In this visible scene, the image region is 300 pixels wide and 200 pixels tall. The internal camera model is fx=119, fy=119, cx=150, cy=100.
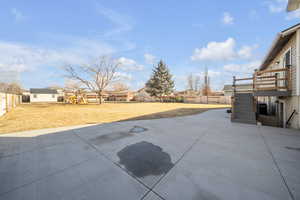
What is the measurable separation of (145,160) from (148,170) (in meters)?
0.37

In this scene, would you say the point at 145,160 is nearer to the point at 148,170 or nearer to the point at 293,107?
the point at 148,170

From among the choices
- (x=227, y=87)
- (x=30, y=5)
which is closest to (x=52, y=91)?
(x=30, y=5)

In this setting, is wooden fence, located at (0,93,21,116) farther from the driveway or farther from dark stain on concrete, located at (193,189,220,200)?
dark stain on concrete, located at (193,189,220,200)

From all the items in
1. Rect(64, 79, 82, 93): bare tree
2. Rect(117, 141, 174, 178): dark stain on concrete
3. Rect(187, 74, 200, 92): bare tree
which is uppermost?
Rect(187, 74, 200, 92): bare tree

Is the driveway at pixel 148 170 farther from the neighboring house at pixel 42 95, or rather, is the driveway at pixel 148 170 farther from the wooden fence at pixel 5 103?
the neighboring house at pixel 42 95

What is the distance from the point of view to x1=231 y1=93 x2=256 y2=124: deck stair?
677cm

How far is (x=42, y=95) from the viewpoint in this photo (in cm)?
3300

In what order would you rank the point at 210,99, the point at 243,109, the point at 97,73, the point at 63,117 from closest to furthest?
the point at 243,109, the point at 63,117, the point at 97,73, the point at 210,99

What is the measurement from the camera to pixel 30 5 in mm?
7527

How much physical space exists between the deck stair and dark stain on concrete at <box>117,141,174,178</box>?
20.4ft

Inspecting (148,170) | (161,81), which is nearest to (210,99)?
(161,81)

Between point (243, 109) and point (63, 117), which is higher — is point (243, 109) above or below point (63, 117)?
above

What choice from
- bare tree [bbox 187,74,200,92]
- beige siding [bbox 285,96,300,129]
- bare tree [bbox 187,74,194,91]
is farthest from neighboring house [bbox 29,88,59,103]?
beige siding [bbox 285,96,300,129]

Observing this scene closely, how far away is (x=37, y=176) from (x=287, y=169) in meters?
4.65
